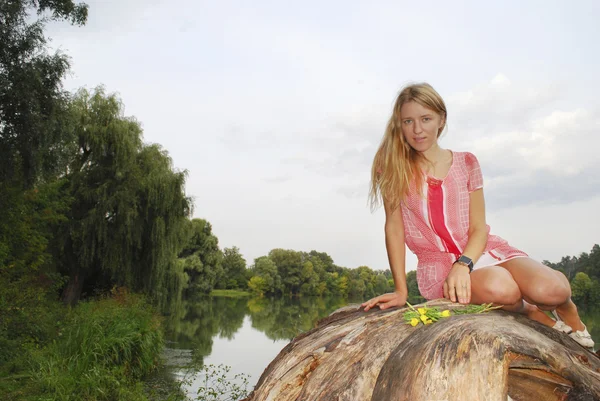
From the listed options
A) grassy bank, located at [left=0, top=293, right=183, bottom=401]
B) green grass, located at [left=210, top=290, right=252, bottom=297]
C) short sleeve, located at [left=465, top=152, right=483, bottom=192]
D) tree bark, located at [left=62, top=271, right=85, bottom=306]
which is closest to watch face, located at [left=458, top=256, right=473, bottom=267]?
short sleeve, located at [left=465, top=152, right=483, bottom=192]

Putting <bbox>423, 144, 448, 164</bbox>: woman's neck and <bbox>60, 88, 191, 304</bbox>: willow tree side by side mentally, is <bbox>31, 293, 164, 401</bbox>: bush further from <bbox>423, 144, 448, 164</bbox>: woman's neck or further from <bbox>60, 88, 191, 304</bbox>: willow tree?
<bbox>423, 144, 448, 164</bbox>: woman's neck

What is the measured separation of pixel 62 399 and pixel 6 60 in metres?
6.49

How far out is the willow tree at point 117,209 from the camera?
14.7m

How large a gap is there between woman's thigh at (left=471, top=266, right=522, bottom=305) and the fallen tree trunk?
0.24 feet

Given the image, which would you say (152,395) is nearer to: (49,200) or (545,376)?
(545,376)

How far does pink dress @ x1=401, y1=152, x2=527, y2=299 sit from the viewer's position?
2600 millimetres

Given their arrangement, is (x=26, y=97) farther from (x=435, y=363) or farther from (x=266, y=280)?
(x=266, y=280)

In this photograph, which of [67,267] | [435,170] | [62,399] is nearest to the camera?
[435,170]

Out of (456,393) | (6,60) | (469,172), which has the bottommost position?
(456,393)

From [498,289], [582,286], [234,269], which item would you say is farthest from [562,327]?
[234,269]

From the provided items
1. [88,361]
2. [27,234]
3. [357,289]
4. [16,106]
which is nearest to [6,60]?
[16,106]

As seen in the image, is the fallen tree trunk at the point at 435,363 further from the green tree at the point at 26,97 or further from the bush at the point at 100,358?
the green tree at the point at 26,97

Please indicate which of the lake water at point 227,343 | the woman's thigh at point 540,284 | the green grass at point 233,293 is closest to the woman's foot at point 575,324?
the woman's thigh at point 540,284

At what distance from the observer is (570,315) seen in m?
2.38
